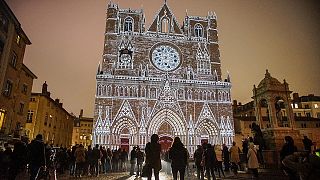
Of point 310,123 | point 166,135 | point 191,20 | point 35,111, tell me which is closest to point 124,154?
point 166,135

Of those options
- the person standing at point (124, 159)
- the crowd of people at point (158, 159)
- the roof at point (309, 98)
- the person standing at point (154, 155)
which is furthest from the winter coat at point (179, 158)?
the roof at point (309, 98)

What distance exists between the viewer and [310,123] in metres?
42.2

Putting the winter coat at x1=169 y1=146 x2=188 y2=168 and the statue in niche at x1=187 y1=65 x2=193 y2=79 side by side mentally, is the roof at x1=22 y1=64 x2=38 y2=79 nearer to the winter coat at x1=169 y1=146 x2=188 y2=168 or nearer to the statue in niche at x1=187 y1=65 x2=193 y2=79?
the statue in niche at x1=187 y1=65 x2=193 y2=79

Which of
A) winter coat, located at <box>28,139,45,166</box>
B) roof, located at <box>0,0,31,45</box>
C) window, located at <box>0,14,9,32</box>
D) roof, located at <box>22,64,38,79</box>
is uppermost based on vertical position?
roof, located at <box>0,0,31,45</box>

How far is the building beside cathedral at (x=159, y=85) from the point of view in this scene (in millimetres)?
31484

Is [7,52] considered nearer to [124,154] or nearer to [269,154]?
[124,154]

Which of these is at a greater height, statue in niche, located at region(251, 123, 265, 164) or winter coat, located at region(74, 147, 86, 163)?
statue in niche, located at region(251, 123, 265, 164)

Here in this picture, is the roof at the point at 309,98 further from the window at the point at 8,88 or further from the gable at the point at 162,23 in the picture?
the window at the point at 8,88

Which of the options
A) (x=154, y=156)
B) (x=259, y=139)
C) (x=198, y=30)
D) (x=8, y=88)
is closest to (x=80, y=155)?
(x=154, y=156)

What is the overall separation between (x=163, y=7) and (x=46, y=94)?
66.3ft

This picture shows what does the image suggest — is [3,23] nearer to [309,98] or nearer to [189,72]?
[189,72]

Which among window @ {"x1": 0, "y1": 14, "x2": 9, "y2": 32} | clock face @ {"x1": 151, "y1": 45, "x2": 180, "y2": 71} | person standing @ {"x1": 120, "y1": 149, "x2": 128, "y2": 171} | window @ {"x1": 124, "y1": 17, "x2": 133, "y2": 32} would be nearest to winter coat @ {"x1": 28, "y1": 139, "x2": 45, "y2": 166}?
person standing @ {"x1": 120, "y1": 149, "x2": 128, "y2": 171}

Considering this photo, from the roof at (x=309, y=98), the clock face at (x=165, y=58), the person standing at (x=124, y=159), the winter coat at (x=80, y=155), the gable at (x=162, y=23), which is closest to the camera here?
the winter coat at (x=80, y=155)

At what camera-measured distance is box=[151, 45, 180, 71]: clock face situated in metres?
35.1
